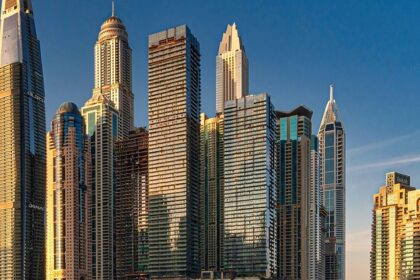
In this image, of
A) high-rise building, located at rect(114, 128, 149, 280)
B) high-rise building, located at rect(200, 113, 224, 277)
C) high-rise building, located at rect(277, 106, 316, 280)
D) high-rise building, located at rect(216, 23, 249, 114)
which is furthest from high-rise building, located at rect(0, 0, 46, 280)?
high-rise building, located at rect(277, 106, 316, 280)

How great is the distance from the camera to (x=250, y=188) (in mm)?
118875

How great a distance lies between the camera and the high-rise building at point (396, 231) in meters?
103

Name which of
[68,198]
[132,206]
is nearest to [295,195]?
[132,206]

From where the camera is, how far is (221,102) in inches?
6068

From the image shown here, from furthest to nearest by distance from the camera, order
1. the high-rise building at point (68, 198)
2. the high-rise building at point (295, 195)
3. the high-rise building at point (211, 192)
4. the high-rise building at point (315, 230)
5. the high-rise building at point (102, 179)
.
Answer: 1. the high-rise building at point (102, 179)
2. the high-rise building at point (315, 230)
3. the high-rise building at point (68, 198)
4. the high-rise building at point (295, 195)
5. the high-rise building at point (211, 192)

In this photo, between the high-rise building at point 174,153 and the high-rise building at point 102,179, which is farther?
the high-rise building at point 102,179

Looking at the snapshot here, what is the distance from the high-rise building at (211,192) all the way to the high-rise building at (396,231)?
30527 millimetres

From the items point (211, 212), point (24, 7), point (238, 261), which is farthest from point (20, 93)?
point (238, 261)

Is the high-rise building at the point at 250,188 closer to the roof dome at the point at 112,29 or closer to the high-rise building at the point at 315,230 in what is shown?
the high-rise building at the point at 315,230

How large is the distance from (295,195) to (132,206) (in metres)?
35.1

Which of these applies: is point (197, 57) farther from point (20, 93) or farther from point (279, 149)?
point (20, 93)

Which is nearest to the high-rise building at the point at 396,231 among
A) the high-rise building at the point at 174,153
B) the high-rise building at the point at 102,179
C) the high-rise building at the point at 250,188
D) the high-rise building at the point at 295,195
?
the high-rise building at the point at 295,195

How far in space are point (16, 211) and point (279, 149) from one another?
5657cm

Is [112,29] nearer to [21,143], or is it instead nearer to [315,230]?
[21,143]
